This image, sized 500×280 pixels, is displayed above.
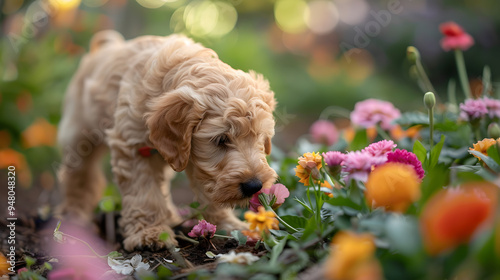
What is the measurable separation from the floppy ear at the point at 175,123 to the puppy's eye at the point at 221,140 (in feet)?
0.48

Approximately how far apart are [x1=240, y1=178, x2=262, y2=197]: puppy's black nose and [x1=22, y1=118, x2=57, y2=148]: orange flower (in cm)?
315

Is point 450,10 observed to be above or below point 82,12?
below

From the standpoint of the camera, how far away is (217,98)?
237cm

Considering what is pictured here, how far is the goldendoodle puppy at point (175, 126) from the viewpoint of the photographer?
2.37m

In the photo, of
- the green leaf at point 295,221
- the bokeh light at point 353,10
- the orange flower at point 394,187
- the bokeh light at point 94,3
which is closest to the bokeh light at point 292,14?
the bokeh light at point 353,10

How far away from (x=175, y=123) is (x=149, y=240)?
762 mm

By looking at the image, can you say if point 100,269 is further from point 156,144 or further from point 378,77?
point 378,77

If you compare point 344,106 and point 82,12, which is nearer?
point 82,12

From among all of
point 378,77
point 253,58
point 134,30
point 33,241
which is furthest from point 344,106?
point 33,241

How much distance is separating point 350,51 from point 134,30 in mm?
4779

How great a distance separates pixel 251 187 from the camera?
7.54 ft

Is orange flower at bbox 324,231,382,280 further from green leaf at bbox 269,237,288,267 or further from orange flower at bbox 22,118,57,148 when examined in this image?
orange flower at bbox 22,118,57,148

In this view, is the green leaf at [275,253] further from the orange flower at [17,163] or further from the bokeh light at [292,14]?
the bokeh light at [292,14]

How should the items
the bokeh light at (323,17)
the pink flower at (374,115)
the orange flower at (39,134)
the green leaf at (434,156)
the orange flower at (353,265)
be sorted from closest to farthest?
the orange flower at (353,265) < the green leaf at (434,156) < the pink flower at (374,115) < the orange flower at (39,134) < the bokeh light at (323,17)
